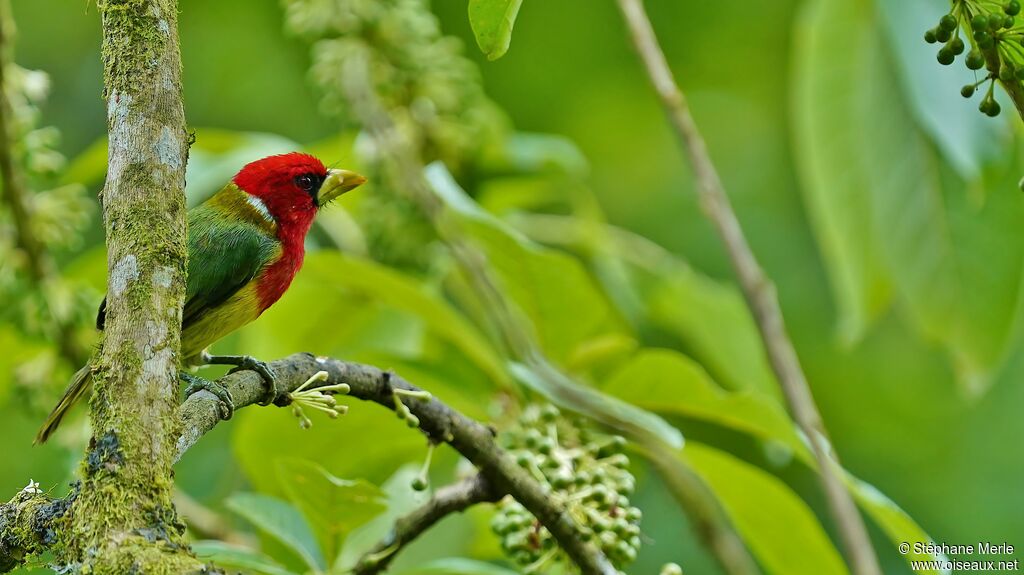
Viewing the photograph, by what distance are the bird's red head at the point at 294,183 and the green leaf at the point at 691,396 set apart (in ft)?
3.13

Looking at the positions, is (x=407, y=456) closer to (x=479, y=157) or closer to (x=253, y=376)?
(x=253, y=376)

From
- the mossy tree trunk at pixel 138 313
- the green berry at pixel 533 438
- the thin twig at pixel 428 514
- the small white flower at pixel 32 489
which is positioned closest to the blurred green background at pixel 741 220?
the green berry at pixel 533 438

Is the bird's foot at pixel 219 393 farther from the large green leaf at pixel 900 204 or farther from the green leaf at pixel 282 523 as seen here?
the large green leaf at pixel 900 204

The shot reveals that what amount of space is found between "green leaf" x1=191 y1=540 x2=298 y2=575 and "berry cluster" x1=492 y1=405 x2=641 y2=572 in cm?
49

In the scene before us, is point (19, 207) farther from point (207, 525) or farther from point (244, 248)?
point (207, 525)

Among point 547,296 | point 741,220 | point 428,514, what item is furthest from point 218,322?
point 741,220

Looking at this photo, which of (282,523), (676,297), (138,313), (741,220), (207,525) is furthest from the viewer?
(741,220)

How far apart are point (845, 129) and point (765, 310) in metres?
1.14

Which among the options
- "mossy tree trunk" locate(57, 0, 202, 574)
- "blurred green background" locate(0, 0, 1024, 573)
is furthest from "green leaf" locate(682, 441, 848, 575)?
"mossy tree trunk" locate(57, 0, 202, 574)

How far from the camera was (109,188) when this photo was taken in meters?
1.63

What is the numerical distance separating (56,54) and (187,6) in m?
1.17

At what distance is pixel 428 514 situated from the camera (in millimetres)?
2275

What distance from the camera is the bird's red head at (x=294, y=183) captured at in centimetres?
309

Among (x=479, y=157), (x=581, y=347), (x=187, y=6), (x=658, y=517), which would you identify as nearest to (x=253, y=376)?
(x=581, y=347)
